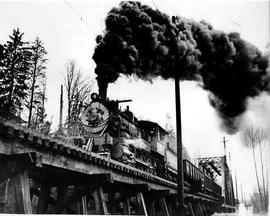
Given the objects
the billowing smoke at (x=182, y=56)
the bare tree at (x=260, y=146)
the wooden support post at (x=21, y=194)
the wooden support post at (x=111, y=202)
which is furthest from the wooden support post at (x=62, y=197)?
the billowing smoke at (x=182, y=56)

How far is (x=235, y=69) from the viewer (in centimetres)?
744

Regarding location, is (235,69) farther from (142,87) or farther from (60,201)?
(60,201)

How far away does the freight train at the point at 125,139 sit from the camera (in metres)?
8.20

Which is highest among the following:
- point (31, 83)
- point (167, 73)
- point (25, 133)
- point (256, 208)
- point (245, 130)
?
point (167, 73)

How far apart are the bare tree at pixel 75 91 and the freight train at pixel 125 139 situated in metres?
0.30

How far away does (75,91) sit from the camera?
23.0 feet

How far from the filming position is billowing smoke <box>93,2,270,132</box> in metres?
6.03

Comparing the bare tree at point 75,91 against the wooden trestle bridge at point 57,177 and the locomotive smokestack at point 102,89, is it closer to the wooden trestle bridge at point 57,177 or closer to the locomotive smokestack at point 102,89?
the locomotive smokestack at point 102,89

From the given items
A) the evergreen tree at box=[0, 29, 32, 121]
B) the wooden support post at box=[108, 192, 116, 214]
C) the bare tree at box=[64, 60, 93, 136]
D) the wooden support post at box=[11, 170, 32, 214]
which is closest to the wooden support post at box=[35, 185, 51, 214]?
the evergreen tree at box=[0, 29, 32, 121]

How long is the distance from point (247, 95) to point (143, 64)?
272 cm

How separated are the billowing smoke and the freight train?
0.98 meters

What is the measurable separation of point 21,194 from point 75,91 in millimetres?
4286

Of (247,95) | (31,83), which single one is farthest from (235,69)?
(31,83)

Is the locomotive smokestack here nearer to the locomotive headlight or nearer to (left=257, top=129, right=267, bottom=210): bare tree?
the locomotive headlight
